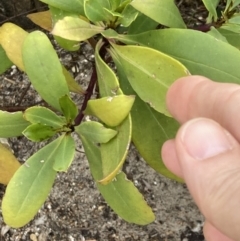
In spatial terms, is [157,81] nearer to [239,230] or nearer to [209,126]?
[209,126]

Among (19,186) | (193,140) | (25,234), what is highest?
(193,140)

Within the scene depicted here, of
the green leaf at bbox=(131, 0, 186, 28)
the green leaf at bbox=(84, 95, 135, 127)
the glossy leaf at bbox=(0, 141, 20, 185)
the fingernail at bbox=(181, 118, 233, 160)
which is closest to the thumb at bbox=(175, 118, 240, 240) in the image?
the fingernail at bbox=(181, 118, 233, 160)

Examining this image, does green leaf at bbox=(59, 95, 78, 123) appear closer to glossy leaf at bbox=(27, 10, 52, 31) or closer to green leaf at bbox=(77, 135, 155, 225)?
green leaf at bbox=(77, 135, 155, 225)

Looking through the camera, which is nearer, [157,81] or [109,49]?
[157,81]

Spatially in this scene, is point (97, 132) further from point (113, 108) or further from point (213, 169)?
point (213, 169)

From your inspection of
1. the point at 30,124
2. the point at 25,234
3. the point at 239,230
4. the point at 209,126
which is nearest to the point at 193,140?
the point at 209,126

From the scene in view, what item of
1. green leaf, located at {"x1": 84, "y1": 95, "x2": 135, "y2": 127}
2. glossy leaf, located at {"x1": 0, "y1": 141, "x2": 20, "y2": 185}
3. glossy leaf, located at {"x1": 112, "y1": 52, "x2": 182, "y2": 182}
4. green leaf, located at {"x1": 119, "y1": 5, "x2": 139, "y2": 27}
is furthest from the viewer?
glossy leaf, located at {"x1": 0, "y1": 141, "x2": 20, "y2": 185}
